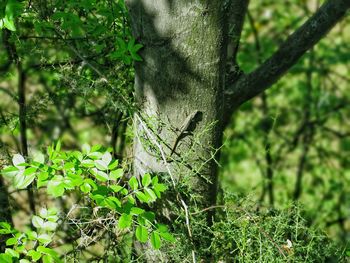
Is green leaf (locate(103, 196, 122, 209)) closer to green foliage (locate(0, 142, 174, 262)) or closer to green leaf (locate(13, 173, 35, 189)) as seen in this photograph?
green foliage (locate(0, 142, 174, 262))

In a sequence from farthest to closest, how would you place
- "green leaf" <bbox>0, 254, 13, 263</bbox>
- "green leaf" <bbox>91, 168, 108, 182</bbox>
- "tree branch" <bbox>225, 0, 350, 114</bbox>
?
"tree branch" <bbox>225, 0, 350, 114</bbox> < "green leaf" <bbox>91, 168, 108, 182</bbox> < "green leaf" <bbox>0, 254, 13, 263</bbox>

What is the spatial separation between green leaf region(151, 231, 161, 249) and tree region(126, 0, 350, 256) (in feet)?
0.80

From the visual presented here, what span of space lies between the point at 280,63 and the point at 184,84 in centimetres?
60

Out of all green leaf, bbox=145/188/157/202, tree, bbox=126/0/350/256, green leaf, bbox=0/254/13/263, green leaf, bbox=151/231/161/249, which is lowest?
green leaf, bbox=0/254/13/263

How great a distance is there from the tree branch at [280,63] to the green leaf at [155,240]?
85 cm

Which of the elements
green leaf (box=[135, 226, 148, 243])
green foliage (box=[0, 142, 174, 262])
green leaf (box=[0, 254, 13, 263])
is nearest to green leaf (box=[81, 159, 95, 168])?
green foliage (box=[0, 142, 174, 262])

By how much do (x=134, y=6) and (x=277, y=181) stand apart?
3.08 m

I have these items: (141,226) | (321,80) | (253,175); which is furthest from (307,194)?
(141,226)

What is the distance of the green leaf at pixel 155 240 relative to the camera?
5.13 ft

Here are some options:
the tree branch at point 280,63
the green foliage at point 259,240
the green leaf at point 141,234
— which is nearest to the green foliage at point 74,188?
the green leaf at point 141,234

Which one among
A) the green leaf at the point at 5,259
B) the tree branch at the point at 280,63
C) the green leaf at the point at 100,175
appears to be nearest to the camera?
the green leaf at the point at 5,259

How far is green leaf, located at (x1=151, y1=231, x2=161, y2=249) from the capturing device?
5.13ft

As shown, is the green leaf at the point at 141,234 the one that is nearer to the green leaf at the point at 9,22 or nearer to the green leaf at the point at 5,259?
the green leaf at the point at 5,259

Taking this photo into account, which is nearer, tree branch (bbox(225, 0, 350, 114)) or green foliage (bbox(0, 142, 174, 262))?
A: green foliage (bbox(0, 142, 174, 262))
